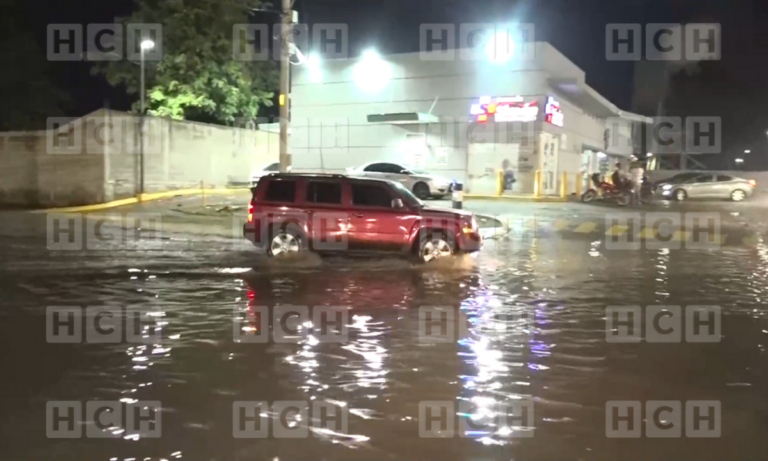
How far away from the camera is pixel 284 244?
15016 millimetres

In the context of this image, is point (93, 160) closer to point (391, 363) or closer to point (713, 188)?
point (391, 363)

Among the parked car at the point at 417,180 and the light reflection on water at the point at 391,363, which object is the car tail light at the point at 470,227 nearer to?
the light reflection on water at the point at 391,363

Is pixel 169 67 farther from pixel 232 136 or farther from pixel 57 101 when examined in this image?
pixel 57 101

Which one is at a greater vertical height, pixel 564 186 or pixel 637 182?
pixel 637 182

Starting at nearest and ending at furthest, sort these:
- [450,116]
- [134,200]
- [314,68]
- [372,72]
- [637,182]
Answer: [134,200]
[637,182]
[450,116]
[372,72]
[314,68]

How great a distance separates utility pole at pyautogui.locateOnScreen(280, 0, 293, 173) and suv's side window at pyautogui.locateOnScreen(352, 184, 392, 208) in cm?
440

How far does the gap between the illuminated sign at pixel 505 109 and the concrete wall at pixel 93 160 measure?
474 inches

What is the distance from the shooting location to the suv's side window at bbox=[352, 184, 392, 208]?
48.0 feet

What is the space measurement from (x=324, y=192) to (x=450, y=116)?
19896 mm

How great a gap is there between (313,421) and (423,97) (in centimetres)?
2930

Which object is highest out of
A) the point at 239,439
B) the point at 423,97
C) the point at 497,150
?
the point at 423,97

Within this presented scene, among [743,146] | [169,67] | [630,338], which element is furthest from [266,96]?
[743,146]

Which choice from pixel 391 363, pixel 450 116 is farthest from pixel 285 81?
pixel 450 116

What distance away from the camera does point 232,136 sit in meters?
32.8
